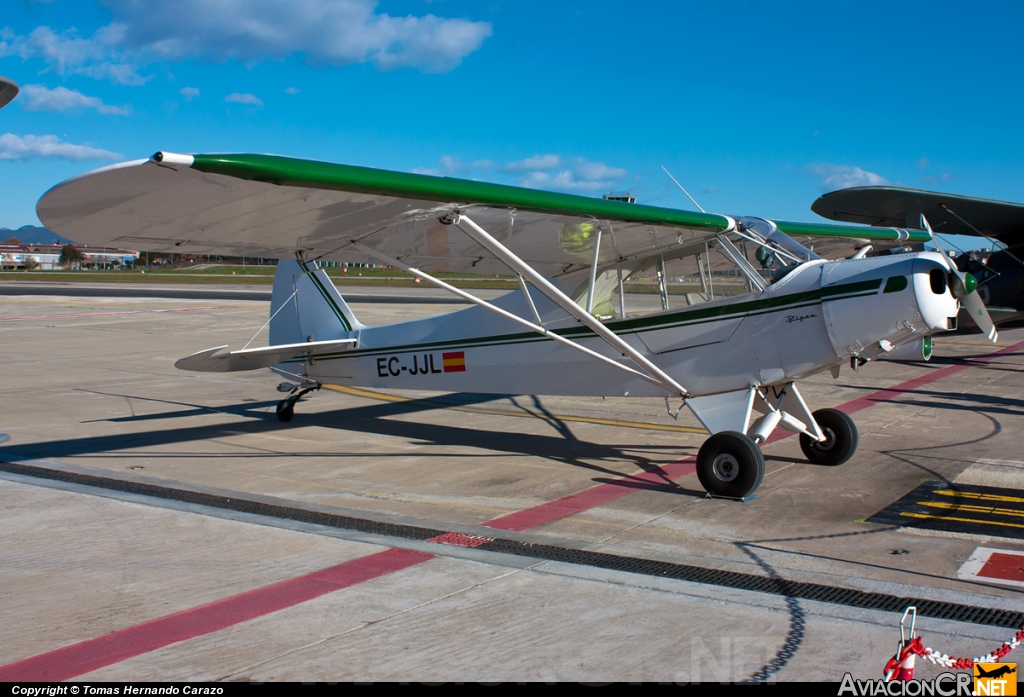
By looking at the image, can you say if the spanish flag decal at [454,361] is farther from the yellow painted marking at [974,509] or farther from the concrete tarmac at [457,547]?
the yellow painted marking at [974,509]

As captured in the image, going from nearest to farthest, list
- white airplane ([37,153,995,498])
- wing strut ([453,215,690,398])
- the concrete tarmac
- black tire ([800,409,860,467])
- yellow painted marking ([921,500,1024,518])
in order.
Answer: the concrete tarmac
white airplane ([37,153,995,498])
yellow painted marking ([921,500,1024,518])
wing strut ([453,215,690,398])
black tire ([800,409,860,467])

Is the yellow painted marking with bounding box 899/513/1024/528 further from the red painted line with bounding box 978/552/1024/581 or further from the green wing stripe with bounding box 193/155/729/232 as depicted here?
the green wing stripe with bounding box 193/155/729/232

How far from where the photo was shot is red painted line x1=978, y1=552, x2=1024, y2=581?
4.91 meters

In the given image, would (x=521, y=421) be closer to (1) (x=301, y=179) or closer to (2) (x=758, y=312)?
(2) (x=758, y=312)

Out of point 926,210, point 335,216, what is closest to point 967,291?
point 335,216

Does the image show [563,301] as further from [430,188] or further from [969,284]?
[969,284]

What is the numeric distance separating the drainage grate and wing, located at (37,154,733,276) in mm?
2156

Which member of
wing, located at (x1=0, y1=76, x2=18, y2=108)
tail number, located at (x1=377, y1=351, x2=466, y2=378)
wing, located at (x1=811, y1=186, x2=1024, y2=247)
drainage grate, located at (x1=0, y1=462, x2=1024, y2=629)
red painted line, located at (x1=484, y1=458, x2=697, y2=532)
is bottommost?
drainage grate, located at (x1=0, y1=462, x2=1024, y2=629)

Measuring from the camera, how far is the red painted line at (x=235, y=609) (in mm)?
3709

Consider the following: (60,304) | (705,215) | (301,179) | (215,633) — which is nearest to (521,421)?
(705,215)

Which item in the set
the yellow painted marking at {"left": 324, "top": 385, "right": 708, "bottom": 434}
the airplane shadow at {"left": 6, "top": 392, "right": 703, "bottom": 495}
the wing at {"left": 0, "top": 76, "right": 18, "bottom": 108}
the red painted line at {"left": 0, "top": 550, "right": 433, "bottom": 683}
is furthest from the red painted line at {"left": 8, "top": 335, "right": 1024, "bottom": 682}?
the wing at {"left": 0, "top": 76, "right": 18, "bottom": 108}

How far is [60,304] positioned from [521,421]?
2916 cm

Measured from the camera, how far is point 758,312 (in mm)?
7223

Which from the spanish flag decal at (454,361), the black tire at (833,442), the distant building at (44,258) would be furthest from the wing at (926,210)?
the distant building at (44,258)
